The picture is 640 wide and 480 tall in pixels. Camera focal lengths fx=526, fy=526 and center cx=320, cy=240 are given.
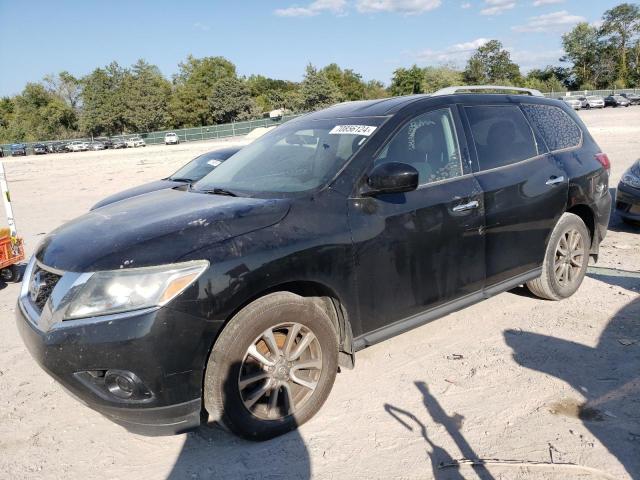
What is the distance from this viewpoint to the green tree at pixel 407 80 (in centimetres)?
8481

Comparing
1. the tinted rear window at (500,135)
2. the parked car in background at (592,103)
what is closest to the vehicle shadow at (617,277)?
the tinted rear window at (500,135)

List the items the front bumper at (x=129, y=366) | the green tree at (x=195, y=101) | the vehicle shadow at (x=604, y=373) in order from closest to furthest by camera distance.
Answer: the front bumper at (x=129, y=366) < the vehicle shadow at (x=604, y=373) < the green tree at (x=195, y=101)

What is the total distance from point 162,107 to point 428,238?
7630 centimetres

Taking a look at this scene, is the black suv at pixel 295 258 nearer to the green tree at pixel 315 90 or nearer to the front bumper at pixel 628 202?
the front bumper at pixel 628 202

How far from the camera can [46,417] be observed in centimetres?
338

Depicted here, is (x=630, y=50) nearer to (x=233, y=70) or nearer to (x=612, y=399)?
(x=233, y=70)

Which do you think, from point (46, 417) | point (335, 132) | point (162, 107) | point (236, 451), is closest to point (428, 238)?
point (335, 132)

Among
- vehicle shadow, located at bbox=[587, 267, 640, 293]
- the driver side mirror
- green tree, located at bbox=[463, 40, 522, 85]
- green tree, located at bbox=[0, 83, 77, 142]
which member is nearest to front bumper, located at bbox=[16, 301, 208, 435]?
the driver side mirror

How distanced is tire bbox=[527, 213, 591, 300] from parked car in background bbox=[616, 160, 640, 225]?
9.16ft

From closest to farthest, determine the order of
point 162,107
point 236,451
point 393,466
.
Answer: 1. point 393,466
2. point 236,451
3. point 162,107

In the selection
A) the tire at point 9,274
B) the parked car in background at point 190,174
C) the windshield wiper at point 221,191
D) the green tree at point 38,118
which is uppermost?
the green tree at point 38,118

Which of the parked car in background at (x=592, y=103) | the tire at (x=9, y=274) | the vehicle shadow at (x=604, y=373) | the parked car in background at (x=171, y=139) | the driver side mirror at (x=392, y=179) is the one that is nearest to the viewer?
the vehicle shadow at (x=604, y=373)

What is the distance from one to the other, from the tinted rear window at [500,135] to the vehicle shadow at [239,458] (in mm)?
2420

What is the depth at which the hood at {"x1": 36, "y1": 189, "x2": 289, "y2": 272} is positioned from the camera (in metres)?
2.62
